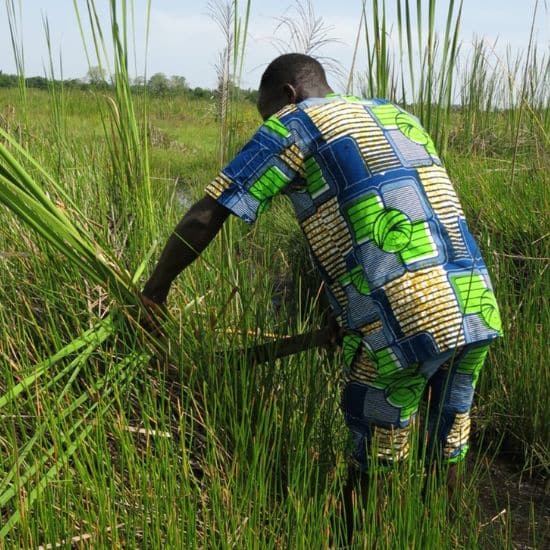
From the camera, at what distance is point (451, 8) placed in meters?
1.80

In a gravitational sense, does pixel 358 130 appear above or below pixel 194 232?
above

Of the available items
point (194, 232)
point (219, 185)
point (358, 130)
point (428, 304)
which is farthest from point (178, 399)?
point (358, 130)

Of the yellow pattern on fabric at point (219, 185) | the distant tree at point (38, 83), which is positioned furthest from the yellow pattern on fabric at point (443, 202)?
the distant tree at point (38, 83)

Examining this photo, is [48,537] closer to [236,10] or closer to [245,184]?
[245,184]

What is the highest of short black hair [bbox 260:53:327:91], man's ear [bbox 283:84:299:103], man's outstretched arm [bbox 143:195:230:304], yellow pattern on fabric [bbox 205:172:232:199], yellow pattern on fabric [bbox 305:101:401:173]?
short black hair [bbox 260:53:327:91]

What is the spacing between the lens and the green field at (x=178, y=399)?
1280 mm

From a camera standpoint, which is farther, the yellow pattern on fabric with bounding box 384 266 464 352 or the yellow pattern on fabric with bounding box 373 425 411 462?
the yellow pattern on fabric with bounding box 373 425 411 462

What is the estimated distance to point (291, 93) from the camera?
1.64 metres

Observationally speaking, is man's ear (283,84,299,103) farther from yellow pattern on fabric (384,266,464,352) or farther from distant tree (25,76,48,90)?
distant tree (25,76,48,90)

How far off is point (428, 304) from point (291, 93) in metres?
0.55

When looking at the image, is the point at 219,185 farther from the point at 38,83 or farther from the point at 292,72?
the point at 38,83

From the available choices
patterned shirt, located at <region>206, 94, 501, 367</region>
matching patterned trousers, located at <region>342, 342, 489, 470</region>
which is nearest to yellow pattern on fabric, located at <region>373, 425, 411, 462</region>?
matching patterned trousers, located at <region>342, 342, 489, 470</region>

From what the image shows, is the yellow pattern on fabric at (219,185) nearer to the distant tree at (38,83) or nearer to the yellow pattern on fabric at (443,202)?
the yellow pattern on fabric at (443,202)

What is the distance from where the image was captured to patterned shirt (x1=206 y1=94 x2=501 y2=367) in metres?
1.51
